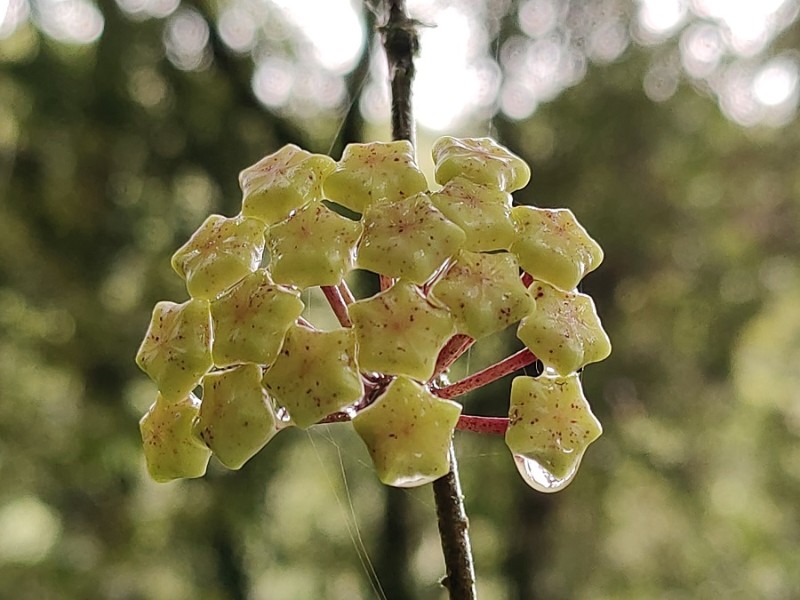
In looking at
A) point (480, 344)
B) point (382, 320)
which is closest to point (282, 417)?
point (382, 320)

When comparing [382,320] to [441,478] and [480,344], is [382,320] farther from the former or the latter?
[480,344]

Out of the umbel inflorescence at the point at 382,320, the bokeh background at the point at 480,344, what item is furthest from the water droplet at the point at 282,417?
the bokeh background at the point at 480,344

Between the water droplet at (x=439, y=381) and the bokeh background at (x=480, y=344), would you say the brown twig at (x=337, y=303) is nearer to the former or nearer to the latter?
the water droplet at (x=439, y=381)

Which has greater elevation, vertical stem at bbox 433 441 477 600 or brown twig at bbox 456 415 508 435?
brown twig at bbox 456 415 508 435

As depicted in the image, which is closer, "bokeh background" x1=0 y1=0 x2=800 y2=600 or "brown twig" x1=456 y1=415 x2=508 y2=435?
"brown twig" x1=456 y1=415 x2=508 y2=435

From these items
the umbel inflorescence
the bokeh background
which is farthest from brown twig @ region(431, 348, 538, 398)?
the bokeh background

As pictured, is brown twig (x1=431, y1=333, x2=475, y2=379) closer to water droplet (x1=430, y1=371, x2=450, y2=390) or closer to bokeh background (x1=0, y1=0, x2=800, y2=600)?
water droplet (x1=430, y1=371, x2=450, y2=390)

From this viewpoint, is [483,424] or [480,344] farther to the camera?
[480,344]
